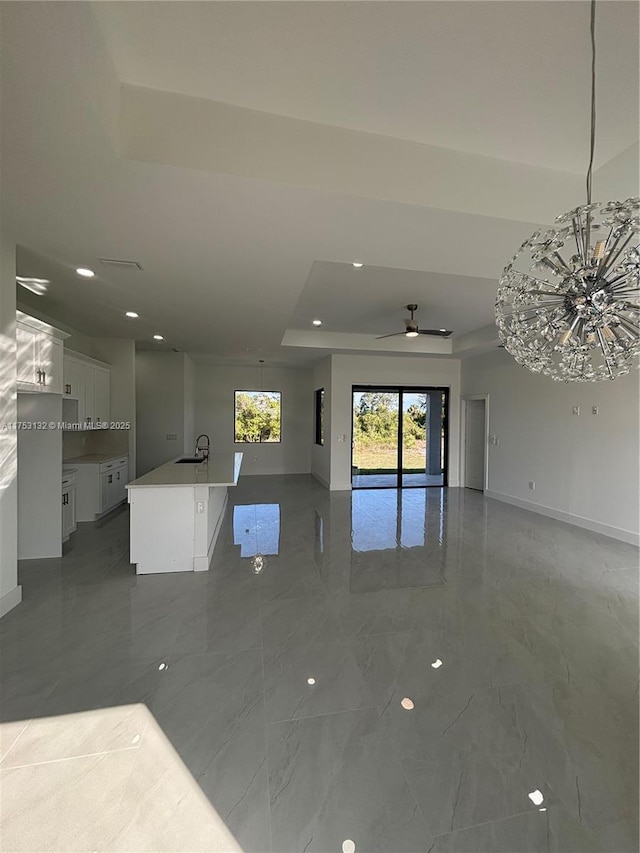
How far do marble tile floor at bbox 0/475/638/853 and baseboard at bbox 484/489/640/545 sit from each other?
1.18 m

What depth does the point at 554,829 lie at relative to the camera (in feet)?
4.49

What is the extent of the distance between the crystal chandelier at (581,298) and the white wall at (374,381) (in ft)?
20.1

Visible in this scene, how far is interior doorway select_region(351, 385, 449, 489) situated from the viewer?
27.0ft

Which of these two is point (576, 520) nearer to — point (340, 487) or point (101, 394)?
point (340, 487)

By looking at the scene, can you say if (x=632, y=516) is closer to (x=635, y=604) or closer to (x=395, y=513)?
(x=635, y=604)

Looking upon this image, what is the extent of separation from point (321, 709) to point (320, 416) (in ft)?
24.9

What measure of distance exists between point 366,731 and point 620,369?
2.07m

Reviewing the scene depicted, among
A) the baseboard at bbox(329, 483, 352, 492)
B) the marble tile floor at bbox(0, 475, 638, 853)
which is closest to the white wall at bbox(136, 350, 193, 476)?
the baseboard at bbox(329, 483, 352, 492)

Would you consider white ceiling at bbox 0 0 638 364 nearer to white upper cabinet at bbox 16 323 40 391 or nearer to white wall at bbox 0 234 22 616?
white wall at bbox 0 234 22 616

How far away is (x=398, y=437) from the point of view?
8.45 m

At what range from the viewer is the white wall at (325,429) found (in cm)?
804

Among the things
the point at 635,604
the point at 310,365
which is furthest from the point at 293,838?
the point at 310,365

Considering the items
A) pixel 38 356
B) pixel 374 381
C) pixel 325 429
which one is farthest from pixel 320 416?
pixel 38 356

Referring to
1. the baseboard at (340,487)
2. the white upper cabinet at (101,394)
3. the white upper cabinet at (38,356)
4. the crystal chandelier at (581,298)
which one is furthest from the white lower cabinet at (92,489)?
the crystal chandelier at (581,298)
